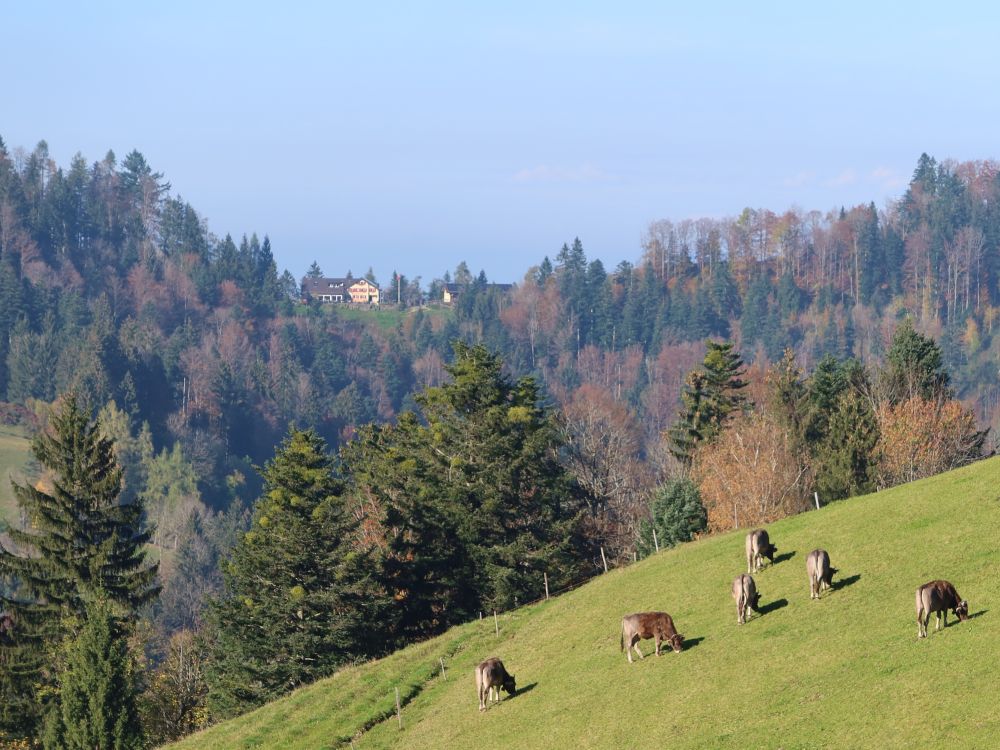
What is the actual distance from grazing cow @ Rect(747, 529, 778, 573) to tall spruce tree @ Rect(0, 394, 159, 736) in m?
36.0

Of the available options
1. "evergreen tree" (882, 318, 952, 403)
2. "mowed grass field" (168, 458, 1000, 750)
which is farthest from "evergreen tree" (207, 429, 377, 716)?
"evergreen tree" (882, 318, 952, 403)

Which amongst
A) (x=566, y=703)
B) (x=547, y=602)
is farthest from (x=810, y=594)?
(x=547, y=602)

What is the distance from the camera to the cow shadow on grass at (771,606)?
42.1 meters

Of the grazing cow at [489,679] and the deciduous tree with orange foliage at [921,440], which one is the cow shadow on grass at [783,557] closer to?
the grazing cow at [489,679]

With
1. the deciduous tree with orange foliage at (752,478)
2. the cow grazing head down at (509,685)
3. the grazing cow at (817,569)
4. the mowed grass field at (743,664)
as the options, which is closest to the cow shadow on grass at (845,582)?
the mowed grass field at (743,664)

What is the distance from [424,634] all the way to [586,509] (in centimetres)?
3348

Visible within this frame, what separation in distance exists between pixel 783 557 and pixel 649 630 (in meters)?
7.95

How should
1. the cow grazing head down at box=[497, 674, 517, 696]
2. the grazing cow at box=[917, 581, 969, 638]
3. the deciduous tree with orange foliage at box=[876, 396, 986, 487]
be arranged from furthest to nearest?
the deciduous tree with orange foliage at box=[876, 396, 986, 487], the cow grazing head down at box=[497, 674, 517, 696], the grazing cow at box=[917, 581, 969, 638]

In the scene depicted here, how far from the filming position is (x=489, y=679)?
142 ft

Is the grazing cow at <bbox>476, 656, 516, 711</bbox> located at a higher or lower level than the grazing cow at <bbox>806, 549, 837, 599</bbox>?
lower

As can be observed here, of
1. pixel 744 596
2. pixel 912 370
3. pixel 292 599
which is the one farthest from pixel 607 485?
pixel 744 596

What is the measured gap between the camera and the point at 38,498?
7075 centimetres

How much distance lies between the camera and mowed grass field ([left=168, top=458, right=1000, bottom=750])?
106ft

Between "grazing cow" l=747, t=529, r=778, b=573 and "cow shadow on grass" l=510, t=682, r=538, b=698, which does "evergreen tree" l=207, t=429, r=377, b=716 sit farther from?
"grazing cow" l=747, t=529, r=778, b=573
